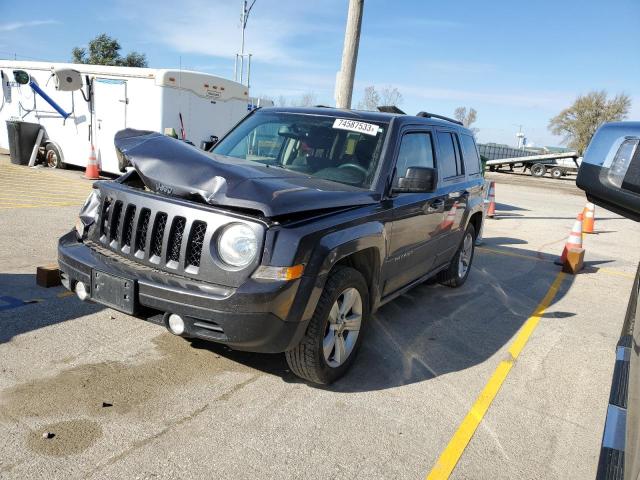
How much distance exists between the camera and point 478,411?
3428 mm

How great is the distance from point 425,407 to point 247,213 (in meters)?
1.77

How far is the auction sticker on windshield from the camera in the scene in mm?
4090

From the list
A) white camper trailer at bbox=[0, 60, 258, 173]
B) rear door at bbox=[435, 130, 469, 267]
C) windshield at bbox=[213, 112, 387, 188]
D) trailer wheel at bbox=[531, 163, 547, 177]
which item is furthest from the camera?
trailer wheel at bbox=[531, 163, 547, 177]

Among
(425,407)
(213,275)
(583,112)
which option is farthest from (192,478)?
(583,112)

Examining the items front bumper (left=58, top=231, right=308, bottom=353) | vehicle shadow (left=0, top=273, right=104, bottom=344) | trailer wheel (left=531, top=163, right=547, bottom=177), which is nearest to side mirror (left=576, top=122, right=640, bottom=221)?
front bumper (left=58, top=231, right=308, bottom=353)

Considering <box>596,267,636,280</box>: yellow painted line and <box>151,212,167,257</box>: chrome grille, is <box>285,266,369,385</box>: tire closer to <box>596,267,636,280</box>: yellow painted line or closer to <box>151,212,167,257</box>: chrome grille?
<box>151,212,167,257</box>: chrome grille

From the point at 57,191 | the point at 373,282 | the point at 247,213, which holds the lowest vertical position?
the point at 57,191

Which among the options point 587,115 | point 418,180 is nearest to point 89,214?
point 418,180

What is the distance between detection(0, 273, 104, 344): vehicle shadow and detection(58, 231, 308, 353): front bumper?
4.59 feet

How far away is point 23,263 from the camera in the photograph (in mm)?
5496

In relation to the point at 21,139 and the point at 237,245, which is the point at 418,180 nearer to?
the point at 237,245

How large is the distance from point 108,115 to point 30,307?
985 centimetres

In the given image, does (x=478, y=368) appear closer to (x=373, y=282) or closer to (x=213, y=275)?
(x=373, y=282)

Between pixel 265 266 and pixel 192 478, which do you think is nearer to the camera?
pixel 192 478
